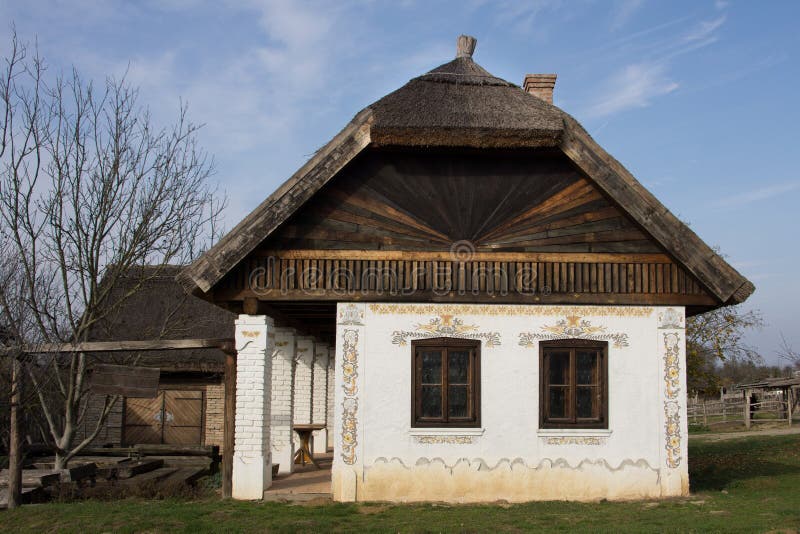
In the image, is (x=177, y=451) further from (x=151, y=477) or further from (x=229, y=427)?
(x=229, y=427)

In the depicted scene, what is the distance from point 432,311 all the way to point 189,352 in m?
10.7

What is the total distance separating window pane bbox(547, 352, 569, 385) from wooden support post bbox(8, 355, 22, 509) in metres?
7.38

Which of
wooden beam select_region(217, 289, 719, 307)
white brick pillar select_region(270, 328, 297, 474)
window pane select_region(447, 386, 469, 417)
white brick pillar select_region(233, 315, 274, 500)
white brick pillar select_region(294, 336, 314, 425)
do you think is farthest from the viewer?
white brick pillar select_region(294, 336, 314, 425)

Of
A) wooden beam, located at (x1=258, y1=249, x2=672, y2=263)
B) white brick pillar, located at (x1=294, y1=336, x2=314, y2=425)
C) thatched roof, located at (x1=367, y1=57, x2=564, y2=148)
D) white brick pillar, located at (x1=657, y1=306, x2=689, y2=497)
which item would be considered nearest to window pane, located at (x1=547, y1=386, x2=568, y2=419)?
white brick pillar, located at (x1=657, y1=306, x2=689, y2=497)

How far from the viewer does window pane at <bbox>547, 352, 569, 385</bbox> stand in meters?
11.6

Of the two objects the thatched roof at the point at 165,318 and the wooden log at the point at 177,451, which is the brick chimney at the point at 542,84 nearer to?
the thatched roof at the point at 165,318

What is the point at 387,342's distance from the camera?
11438 mm

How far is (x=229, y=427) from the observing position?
11.4 meters

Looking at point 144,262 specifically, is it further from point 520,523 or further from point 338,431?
point 520,523

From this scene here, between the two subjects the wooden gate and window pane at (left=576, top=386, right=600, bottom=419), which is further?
the wooden gate

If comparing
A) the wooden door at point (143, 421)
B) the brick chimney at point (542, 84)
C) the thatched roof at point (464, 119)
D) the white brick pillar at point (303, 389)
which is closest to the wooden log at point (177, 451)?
the white brick pillar at point (303, 389)

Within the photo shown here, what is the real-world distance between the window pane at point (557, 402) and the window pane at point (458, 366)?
126 cm

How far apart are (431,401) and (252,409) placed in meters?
2.54

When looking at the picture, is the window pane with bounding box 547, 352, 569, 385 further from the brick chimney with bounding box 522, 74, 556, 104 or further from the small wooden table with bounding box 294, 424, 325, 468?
the small wooden table with bounding box 294, 424, 325, 468
